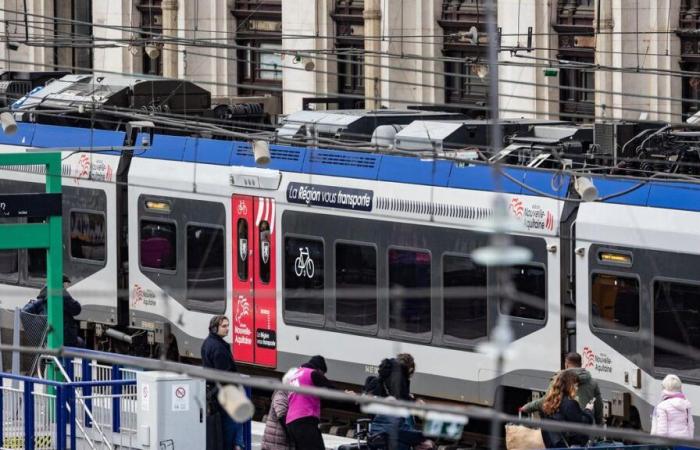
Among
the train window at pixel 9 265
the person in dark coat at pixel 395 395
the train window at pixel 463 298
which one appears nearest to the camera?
the person in dark coat at pixel 395 395

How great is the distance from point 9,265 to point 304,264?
621 centimetres

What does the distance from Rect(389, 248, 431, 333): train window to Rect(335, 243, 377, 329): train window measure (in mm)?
259

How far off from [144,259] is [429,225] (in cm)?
490

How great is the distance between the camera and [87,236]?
24.9 m

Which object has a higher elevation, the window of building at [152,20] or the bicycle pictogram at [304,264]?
the window of building at [152,20]

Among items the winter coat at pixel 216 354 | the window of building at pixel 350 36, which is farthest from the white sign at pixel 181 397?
the window of building at pixel 350 36

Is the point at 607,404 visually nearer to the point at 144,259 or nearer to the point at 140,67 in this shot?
the point at 144,259

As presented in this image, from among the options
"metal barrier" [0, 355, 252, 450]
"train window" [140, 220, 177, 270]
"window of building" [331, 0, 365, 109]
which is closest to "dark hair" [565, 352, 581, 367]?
"metal barrier" [0, 355, 252, 450]

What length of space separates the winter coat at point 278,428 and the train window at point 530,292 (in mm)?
3371

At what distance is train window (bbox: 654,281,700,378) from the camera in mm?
17844

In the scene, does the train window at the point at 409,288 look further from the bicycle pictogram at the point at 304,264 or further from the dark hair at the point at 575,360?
the dark hair at the point at 575,360

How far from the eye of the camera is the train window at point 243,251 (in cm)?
2230

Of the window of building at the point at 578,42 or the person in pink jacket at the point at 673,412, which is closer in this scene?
the person in pink jacket at the point at 673,412

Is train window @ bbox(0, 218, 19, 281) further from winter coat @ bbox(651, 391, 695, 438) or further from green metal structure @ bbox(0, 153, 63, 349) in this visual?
winter coat @ bbox(651, 391, 695, 438)
